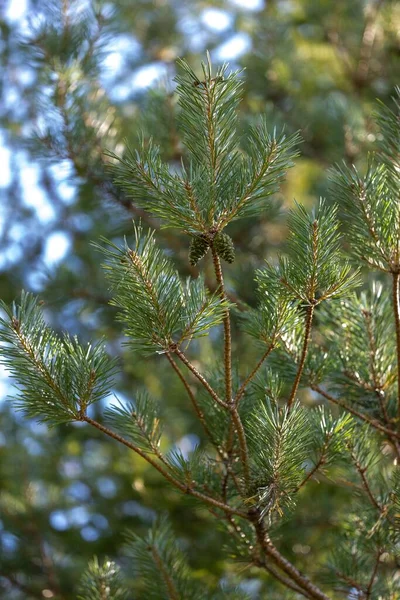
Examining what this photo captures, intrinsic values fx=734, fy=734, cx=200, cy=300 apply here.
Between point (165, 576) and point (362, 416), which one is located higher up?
point (362, 416)

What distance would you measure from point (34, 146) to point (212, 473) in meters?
0.82

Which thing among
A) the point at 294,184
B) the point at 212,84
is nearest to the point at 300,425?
the point at 212,84

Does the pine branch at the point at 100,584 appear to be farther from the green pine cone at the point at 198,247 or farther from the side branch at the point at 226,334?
the green pine cone at the point at 198,247

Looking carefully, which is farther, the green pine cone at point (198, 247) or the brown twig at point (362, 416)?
the brown twig at point (362, 416)

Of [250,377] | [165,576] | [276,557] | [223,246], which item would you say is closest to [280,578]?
[276,557]

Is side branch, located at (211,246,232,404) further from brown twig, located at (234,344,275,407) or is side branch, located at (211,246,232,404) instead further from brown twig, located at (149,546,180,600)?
brown twig, located at (149,546,180,600)

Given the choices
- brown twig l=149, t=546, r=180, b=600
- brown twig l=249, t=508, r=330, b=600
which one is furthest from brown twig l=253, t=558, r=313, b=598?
brown twig l=149, t=546, r=180, b=600

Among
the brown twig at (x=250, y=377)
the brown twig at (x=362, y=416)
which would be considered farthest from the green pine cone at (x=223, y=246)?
the brown twig at (x=362, y=416)

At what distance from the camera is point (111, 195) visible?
1.50 m

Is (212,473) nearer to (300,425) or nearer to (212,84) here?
(300,425)

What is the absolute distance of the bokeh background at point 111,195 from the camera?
1.51 m

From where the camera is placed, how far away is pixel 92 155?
1472 millimetres

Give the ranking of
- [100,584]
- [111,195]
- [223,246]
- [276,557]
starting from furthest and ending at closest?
[111,195] → [100,584] → [276,557] → [223,246]

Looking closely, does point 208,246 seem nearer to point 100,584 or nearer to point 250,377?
point 250,377
